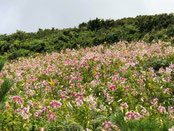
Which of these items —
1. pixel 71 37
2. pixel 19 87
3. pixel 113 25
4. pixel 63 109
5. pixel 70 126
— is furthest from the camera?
pixel 113 25

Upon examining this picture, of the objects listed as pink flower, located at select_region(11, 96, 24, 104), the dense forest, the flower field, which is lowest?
the flower field

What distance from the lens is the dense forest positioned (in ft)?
47.1

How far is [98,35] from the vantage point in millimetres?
17141

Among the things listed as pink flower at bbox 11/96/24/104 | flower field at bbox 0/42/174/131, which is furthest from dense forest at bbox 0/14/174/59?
pink flower at bbox 11/96/24/104

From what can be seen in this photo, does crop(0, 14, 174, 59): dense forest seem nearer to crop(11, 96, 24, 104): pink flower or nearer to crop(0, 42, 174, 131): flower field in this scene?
crop(0, 42, 174, 131): flower field

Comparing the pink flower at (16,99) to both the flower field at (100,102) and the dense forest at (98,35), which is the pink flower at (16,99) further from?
the dense forest at (98,35)

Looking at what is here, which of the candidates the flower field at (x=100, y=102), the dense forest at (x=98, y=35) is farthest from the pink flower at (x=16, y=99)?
the dense forest at (x=98, y=35)

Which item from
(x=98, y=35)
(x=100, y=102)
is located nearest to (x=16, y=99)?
(x=100, y=102)

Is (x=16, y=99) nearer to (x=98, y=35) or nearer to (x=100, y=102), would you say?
(x=100, y=102)

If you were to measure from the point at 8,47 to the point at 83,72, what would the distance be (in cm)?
1232

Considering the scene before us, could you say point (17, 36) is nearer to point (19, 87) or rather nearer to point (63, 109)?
→ point (19, 87)

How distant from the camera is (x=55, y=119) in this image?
3.63 meters

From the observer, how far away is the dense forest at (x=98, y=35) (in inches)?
565

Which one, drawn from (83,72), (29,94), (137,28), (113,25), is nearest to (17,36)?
(113,25)
